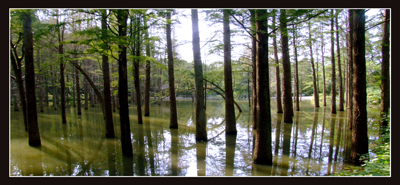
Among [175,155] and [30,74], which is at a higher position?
[30,74]

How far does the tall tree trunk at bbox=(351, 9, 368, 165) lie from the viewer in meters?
5.28

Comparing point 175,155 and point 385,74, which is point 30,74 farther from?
point 385,74

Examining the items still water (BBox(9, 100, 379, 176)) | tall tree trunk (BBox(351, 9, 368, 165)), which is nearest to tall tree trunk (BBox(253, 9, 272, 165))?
still water (BBox(9, 100, 379, 176))

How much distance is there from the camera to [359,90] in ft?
17.7

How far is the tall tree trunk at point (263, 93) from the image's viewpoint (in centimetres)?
523

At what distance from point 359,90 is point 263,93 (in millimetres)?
2615

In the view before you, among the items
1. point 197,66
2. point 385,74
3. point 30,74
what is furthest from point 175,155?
point 385,74

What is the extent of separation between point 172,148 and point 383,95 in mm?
8923

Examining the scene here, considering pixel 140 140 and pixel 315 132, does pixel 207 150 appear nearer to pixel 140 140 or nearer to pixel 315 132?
pixel 140 140

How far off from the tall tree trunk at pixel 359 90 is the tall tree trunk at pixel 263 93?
238cm

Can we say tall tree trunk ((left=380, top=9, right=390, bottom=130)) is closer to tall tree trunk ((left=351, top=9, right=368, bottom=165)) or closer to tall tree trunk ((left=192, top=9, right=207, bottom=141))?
tall tree trunk ((left=351, top=9, right=368, bottom=165))

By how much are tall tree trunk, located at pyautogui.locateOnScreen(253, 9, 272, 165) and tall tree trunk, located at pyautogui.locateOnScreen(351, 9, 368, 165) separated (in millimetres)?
2385

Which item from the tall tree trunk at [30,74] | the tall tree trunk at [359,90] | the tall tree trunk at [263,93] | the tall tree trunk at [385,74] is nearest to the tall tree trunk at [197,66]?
the tall tree trunk at [263,93]

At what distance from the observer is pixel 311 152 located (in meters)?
7.05
